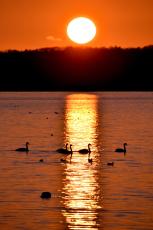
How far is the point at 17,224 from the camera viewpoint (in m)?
32.6

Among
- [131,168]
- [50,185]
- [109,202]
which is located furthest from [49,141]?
[109,202]

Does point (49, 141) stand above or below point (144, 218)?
above

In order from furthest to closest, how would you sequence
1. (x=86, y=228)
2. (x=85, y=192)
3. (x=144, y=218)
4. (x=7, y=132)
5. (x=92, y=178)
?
(x=7, y=132) → (x=92, y=178) → (x=85, y=192) → (x=144, y=218) → (x=86, y=228)

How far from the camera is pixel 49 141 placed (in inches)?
2864

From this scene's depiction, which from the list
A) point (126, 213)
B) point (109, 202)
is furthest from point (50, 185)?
point (126, 213)

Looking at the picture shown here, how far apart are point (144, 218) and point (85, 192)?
22.3ft

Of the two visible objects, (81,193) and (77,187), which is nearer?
(81,193)

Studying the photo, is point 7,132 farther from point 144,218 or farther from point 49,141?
point 144,218

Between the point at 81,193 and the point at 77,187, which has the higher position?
the point at 77,187

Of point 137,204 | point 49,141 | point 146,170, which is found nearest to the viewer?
point 137,204

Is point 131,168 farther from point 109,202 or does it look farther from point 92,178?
point 109,202

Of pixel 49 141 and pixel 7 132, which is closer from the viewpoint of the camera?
pixel 49 141

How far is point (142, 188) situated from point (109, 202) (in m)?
4.28

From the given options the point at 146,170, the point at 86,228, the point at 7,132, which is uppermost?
the point at 7,132
